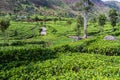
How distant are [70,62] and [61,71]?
2822 millimetres

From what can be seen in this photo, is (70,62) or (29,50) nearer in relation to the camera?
(70,62)

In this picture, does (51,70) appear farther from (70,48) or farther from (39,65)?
(70,48)

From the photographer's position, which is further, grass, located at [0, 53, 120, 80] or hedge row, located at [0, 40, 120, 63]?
hedge row, located at [0, 40, 120, 63]

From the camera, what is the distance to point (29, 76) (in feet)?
83.4

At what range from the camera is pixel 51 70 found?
89.4 feet

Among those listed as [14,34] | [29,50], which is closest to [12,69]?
[29,50]

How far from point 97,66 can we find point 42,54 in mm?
10128

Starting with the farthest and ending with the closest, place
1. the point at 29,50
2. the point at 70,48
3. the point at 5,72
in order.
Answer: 1. the point at 70,48
2. the point at 29,50
3. the point at 5,72

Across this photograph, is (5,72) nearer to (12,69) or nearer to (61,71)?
(12,69)

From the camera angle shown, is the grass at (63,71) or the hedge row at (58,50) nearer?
the grass at (63,71)

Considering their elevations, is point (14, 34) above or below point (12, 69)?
below

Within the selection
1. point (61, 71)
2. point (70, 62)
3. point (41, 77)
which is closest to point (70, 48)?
point (70, 62)

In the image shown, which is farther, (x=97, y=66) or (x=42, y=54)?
(x=42, y=54)

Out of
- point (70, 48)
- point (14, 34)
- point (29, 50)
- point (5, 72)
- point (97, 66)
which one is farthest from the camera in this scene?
point (14, 34)
